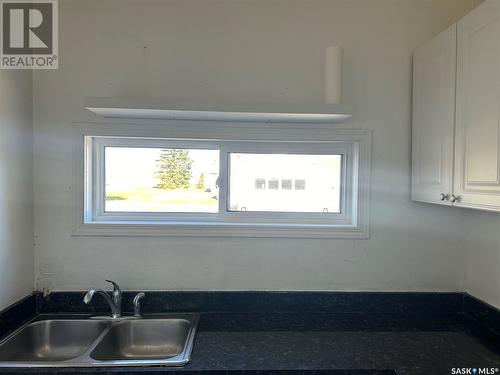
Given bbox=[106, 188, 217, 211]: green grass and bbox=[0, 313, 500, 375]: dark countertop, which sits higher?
bbox=[106, 188, 217, 211]: green grass

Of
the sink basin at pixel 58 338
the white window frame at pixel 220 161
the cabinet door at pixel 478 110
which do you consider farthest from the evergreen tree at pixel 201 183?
the cabinet door at pixel 478 110

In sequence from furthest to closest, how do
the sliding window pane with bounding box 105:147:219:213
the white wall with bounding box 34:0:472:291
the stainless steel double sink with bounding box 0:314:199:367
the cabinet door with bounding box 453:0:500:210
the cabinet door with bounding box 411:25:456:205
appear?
the sliding window pane with bounding box 105:147:219:213, the white wall with bounding box 34:0:472:291, the stainless steel double sink with bounding box 0:314:199:367, the cabinet door with bounding box 411:25:456:205, the cabinet door with bounding box 453:0:500:210

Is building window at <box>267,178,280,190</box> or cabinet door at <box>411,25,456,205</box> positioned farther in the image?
building window at <box>267,178,280,190</box>

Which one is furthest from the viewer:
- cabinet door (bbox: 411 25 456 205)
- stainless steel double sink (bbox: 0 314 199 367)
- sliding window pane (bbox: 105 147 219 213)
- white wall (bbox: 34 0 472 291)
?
sliding window pane (bbox: 105 147 219 213)

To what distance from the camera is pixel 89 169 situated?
1.79 meters

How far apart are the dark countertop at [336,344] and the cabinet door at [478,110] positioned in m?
0.64

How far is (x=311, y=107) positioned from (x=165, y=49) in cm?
84

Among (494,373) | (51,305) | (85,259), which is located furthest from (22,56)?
(494,373)

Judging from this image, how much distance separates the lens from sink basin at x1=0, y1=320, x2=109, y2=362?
1.55m

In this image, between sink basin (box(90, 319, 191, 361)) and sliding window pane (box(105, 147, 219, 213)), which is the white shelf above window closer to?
sliding window pane (box(105, 147, 219, 213))

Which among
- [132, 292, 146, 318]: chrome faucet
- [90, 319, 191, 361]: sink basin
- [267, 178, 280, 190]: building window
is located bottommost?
[90, 319, 191, 361]: sink basin

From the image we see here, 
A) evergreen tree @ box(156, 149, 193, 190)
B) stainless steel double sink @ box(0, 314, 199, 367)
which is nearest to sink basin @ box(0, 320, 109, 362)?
stainless steel double sink @ box(0, 314, 199, 367)

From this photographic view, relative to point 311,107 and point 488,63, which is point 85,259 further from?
point 488,63

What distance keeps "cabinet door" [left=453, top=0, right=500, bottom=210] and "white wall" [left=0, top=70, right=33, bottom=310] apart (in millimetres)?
2005
